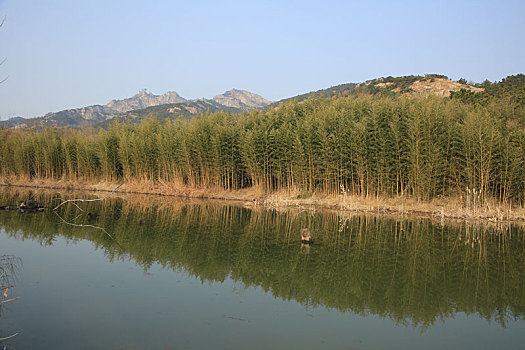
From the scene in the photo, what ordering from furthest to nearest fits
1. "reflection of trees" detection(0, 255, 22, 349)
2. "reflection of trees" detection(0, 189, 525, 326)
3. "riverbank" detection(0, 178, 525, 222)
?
1. "riverbank" detection(0, 178, 525, 222)
2. "reflection of trees" detection(0, 189, 525, 326)
3. "reflection of trees" detection(0, 255, 22, 349)

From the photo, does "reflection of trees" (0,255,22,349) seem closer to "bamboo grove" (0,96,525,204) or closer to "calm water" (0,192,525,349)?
"calm water" (0,192,525,349)

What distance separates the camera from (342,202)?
18.1m

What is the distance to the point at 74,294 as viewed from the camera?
21.1 ft

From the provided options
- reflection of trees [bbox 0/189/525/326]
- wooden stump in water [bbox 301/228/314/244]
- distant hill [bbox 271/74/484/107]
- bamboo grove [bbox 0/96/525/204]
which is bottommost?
reflection of trees [bbox 0/189/525/326]

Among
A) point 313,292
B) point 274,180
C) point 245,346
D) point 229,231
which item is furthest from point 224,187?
point 245,346

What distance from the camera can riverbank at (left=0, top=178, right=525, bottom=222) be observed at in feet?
48.0

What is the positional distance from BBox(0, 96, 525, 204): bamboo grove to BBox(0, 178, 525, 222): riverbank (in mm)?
494

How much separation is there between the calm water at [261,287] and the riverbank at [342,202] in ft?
6.01

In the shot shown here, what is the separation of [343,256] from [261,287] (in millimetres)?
3027

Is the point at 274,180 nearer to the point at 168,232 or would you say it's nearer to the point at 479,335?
the point at 168,232

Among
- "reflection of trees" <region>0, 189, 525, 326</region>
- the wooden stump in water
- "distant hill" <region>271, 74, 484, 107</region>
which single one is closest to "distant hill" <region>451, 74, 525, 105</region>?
"distant hill" <region>271, 74, 484, 107</region>

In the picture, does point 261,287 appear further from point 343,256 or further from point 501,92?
point 501,92

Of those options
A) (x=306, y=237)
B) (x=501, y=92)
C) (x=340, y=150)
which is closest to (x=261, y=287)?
(x=306, y=237)

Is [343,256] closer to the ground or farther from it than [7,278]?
closer to the ground
